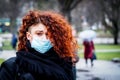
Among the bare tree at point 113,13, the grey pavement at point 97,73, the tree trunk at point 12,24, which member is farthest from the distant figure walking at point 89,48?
the tree trunk at point 12,24

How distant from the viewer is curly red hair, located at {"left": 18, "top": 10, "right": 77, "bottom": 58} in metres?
3.42

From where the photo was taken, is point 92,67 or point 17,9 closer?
point 92,67

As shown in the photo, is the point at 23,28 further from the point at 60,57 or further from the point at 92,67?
the point at 92,67

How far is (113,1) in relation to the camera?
48469 millimetres

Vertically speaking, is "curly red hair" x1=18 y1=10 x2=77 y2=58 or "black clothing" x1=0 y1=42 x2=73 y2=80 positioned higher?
"curly red hair" x1=18 y1=10 x2=77 y2=58

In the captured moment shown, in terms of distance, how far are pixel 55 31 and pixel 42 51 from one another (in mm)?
193

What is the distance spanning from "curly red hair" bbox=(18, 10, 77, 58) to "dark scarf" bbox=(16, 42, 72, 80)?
78 millimetres

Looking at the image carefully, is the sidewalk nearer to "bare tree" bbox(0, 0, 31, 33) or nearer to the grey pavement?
the grey pavement

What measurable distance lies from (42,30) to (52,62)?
0.26 meters

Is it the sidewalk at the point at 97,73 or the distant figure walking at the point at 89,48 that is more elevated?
the distant figure walking at the point at 89,48

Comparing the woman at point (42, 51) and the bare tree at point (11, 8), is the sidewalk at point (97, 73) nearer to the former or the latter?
the woman at point (42, 51)

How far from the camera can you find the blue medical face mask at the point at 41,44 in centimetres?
337

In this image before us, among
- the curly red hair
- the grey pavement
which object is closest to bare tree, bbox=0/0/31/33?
the grey pavement

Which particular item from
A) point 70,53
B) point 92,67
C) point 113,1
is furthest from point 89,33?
point 113,1
